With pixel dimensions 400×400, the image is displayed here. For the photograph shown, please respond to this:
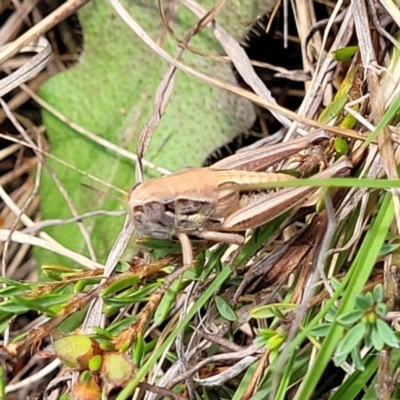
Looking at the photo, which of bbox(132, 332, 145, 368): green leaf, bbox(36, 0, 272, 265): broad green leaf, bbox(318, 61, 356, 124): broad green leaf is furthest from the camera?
bbox(36, 0, 272, 265): broad green leaf

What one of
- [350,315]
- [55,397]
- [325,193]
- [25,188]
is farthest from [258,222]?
[25,188]

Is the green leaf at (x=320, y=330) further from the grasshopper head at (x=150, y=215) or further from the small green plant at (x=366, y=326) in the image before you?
the grasshopper head at (x=150, y=215)

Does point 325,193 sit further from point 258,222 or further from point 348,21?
point 348,21

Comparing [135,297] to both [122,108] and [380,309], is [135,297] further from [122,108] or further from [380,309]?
[122,108]

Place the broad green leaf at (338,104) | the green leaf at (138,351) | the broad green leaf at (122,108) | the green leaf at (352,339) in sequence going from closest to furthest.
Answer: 1. the green leaf at (352,339)
2. the green leaf at (138,351)
3. the broad green leaf at (338,104)
4. the broad green leaf at (122,108)

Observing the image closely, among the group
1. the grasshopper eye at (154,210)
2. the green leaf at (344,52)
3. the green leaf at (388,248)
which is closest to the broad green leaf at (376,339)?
the green leaf at (388,248)

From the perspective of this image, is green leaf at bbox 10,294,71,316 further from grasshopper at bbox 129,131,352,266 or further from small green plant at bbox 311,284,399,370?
small green plant at bbox 311,284,399,370

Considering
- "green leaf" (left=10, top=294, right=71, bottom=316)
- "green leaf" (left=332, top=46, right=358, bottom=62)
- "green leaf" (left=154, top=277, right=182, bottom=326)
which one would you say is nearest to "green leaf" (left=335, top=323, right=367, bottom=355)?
"green leaf" (left=154, top=277, right=182, bottom=326)
